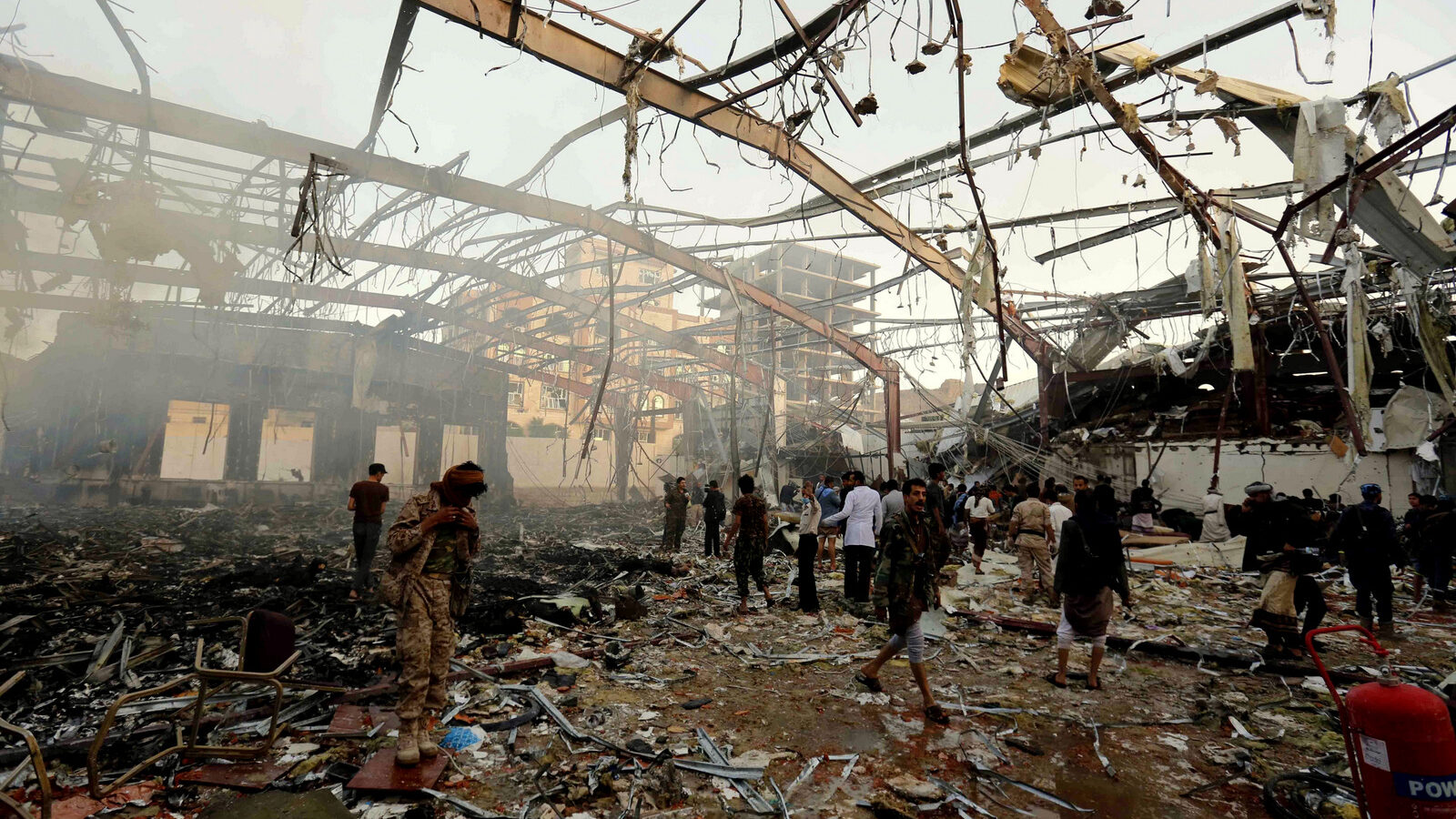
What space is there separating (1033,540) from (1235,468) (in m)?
8.87

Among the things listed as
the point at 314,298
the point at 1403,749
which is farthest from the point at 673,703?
the point at 314,298

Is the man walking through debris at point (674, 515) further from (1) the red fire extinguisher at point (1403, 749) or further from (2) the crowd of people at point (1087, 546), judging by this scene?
(1) the red fire extinguisher at point (1403, 749)

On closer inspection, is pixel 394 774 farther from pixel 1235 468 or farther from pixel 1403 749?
pixel 1235 468

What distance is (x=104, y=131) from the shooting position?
23.7 feet

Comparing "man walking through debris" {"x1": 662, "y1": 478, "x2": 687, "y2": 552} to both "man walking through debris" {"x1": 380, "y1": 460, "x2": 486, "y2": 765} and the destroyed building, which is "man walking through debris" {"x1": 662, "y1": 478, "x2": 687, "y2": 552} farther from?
"man walking through debris" {"x1": 380, "y1": 460, "x2": 486, "y2": 765}

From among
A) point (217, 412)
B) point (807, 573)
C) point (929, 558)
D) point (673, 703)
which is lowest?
point (673, 703)

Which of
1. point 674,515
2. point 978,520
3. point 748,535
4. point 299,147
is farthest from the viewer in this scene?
point 674,515

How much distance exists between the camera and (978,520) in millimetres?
10344

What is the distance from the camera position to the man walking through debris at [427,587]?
140 inches

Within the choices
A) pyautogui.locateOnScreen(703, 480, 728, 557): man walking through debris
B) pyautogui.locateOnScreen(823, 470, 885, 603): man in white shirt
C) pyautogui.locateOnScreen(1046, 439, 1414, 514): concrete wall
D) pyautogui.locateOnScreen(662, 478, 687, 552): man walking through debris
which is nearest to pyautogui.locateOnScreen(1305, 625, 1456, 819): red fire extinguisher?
pyautogui.locateOnScreen(823, 470, 885, 603): man in white shirt

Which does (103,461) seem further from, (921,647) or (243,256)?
(921,647)

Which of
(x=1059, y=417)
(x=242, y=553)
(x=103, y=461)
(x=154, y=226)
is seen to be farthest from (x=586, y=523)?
(x=1059, y=417)

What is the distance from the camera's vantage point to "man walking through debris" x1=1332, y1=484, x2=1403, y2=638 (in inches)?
267

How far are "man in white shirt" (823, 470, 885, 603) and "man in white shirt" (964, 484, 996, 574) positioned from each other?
118 inches
